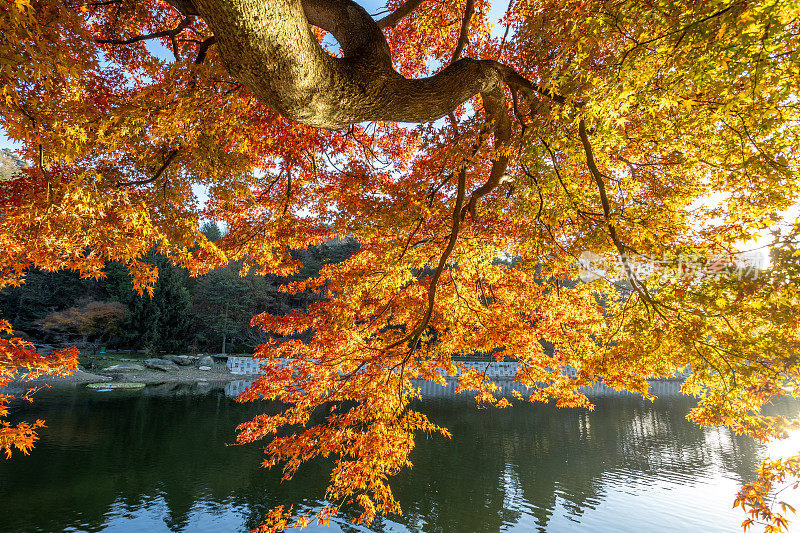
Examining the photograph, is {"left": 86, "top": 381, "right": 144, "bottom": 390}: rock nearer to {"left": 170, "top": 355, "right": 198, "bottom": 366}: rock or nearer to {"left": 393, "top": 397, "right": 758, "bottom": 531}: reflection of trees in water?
{"left": 170, "top": 355, "right": 198, "bottom": 366}: rock

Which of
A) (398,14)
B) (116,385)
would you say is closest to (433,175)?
(398,14)

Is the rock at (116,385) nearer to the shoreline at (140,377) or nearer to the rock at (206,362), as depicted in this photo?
the shoreline at (140,377)

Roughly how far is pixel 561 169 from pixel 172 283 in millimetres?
24752

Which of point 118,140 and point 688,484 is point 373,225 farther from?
point 688,484

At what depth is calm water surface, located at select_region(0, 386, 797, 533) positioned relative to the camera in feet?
21.6

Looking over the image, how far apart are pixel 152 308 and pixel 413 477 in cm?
1963

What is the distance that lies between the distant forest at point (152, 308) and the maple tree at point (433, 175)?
18.1 metres

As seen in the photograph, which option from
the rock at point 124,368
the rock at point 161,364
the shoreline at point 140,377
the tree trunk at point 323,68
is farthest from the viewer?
the rock at point 161,364

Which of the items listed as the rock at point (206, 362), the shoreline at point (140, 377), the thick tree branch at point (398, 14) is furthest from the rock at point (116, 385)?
the thick tree branch at point (398, 14)

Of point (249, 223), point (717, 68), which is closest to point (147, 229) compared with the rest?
point (249, 223)

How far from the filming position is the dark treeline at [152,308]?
2108 cm

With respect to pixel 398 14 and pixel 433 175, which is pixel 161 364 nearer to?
pixel 433 175

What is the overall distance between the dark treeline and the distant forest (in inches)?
1.7

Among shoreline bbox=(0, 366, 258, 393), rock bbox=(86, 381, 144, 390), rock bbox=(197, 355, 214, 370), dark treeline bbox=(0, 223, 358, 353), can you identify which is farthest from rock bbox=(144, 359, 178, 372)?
rock bbox=(86, 381, 144, 390)
